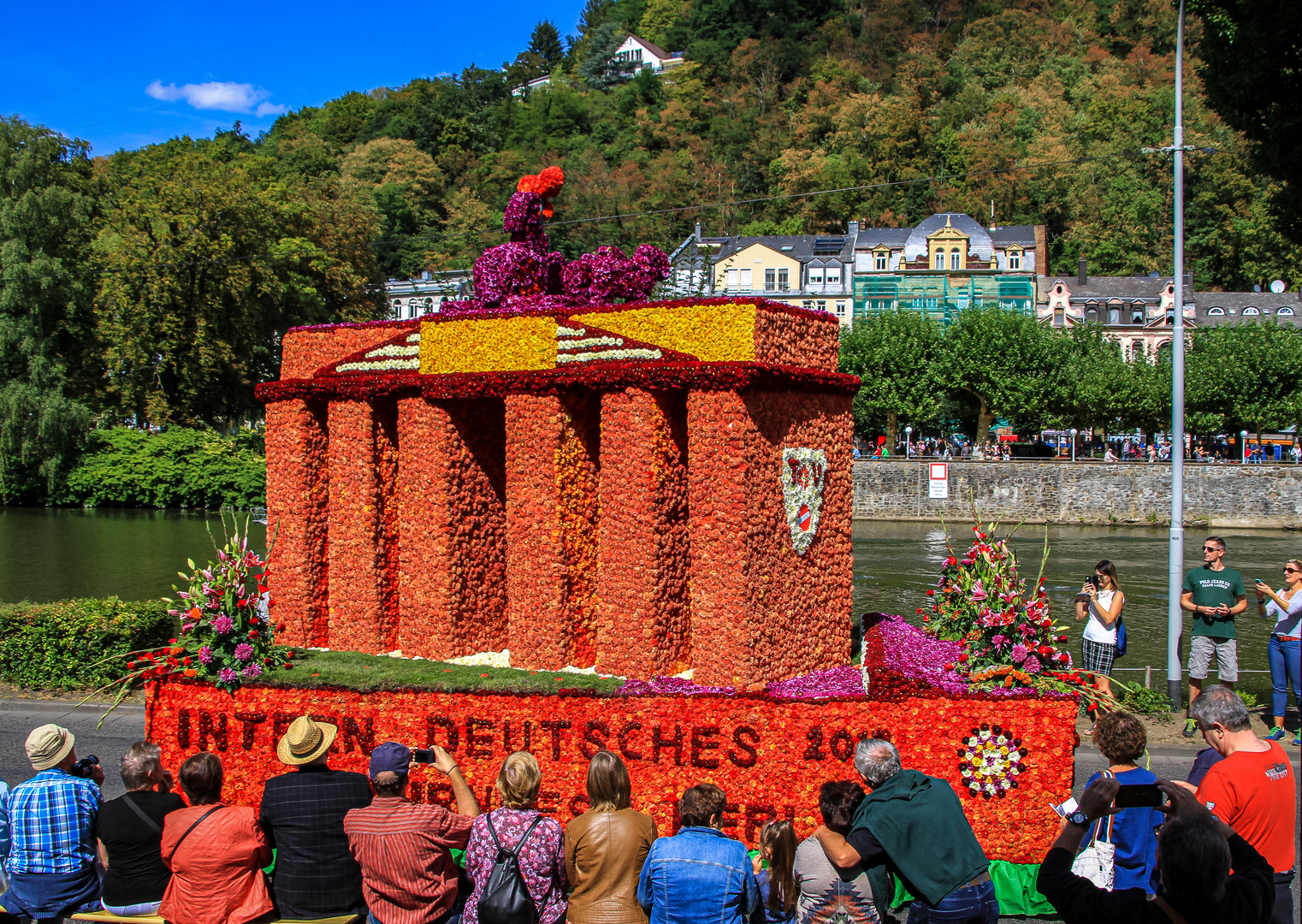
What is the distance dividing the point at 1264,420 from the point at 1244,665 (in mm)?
32508

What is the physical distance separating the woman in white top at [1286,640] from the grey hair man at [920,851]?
24.2 feet

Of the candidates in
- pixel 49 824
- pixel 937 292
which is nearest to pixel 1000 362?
pixel 937 292

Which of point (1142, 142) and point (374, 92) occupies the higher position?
point (374, 92)

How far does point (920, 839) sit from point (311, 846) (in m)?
3.35

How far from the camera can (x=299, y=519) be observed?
47.3ft

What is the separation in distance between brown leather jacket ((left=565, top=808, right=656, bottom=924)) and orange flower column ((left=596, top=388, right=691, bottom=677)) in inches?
249

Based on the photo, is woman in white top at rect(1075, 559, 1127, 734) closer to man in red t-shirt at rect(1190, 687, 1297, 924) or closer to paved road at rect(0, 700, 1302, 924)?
paved road at rect(0, 700, 1302, 924)

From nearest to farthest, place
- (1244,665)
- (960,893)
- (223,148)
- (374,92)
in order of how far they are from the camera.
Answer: (960,893) → (1244,665) → (223,148) → (374,92)

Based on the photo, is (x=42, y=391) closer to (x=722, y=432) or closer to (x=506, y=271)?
(x=506, y=271)

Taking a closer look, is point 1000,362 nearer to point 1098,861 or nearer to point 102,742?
point 102,742

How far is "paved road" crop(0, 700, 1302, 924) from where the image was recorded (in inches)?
411

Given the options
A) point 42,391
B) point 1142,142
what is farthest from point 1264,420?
point 42,391

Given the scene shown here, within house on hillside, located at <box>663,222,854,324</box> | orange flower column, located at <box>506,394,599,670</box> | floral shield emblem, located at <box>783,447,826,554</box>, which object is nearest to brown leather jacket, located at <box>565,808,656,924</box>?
floral shield emblem, located at <box>783,447,826,554</box>

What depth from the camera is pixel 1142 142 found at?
2963 inches
